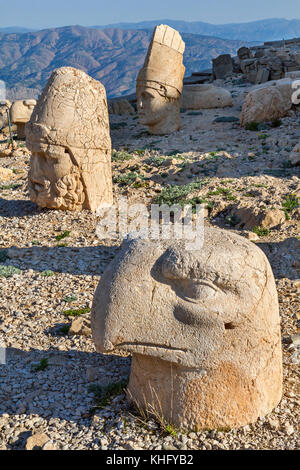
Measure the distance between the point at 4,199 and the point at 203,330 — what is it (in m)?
7.31

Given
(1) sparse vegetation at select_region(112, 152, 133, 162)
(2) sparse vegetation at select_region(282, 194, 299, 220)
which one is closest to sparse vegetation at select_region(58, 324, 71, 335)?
(2) sparse vegetation at select_region(282, 194, 299, 220)

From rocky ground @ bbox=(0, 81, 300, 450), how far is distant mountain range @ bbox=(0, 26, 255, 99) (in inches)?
2350

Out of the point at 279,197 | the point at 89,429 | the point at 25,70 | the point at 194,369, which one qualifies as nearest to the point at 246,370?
the point at 194,369

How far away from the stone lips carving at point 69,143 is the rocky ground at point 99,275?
15.4 inches

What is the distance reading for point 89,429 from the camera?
11.1 feet

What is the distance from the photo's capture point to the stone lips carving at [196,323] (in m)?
2.98

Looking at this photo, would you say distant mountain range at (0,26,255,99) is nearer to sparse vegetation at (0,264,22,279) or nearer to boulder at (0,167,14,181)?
boulder at (0,167,14,181)

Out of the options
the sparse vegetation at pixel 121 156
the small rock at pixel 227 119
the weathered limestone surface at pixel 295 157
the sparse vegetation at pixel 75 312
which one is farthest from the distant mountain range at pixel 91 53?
the sparse vegetation at pixel 75 312

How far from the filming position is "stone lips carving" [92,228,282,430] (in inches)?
117

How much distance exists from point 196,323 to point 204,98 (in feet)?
49.7

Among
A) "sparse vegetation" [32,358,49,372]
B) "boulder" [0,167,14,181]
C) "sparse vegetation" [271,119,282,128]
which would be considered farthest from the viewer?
"sparse vegetation" [271,119,282,128]

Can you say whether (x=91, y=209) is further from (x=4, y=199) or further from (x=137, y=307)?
(x=137, y=307)

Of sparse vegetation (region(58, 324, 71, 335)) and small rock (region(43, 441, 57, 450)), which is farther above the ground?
small rock (region(43, 441, 57, 450))

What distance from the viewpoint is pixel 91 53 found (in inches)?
3430
